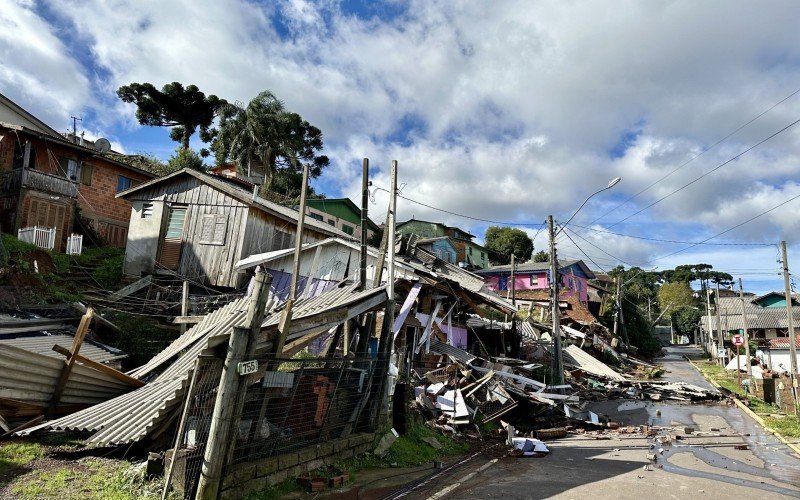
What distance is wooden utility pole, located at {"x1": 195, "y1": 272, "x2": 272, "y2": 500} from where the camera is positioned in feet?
19.1

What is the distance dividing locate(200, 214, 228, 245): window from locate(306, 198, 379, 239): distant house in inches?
548

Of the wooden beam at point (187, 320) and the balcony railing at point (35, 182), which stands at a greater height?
the balcony railing at point (35, 182)

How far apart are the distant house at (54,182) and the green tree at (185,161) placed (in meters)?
5.69

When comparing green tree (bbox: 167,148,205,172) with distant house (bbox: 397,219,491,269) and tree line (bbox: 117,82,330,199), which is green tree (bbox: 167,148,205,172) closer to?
tree line (bbox: 117,82,330,199)

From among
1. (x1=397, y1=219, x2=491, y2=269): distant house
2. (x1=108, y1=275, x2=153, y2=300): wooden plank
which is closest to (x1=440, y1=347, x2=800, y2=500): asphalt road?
(x1=108, y1=275, x2=153, y2=300): wooden plank

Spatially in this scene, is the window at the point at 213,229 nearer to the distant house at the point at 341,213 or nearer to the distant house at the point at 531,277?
the distant house at the point at 341,213

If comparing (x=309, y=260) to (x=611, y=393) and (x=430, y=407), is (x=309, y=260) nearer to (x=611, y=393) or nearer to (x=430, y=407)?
(x=430, y=407)

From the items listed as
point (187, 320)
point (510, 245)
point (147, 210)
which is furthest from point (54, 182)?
point (510, 245)

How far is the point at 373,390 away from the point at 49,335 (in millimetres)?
8468

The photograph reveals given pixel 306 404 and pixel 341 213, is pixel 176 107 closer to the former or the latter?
pixel 341 213

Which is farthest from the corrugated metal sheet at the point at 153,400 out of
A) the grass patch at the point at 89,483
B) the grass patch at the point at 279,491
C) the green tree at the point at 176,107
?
the green tree at the point at 176,107

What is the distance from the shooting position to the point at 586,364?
26.7m

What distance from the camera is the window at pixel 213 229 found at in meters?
22.8

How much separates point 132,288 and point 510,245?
1684 inches
